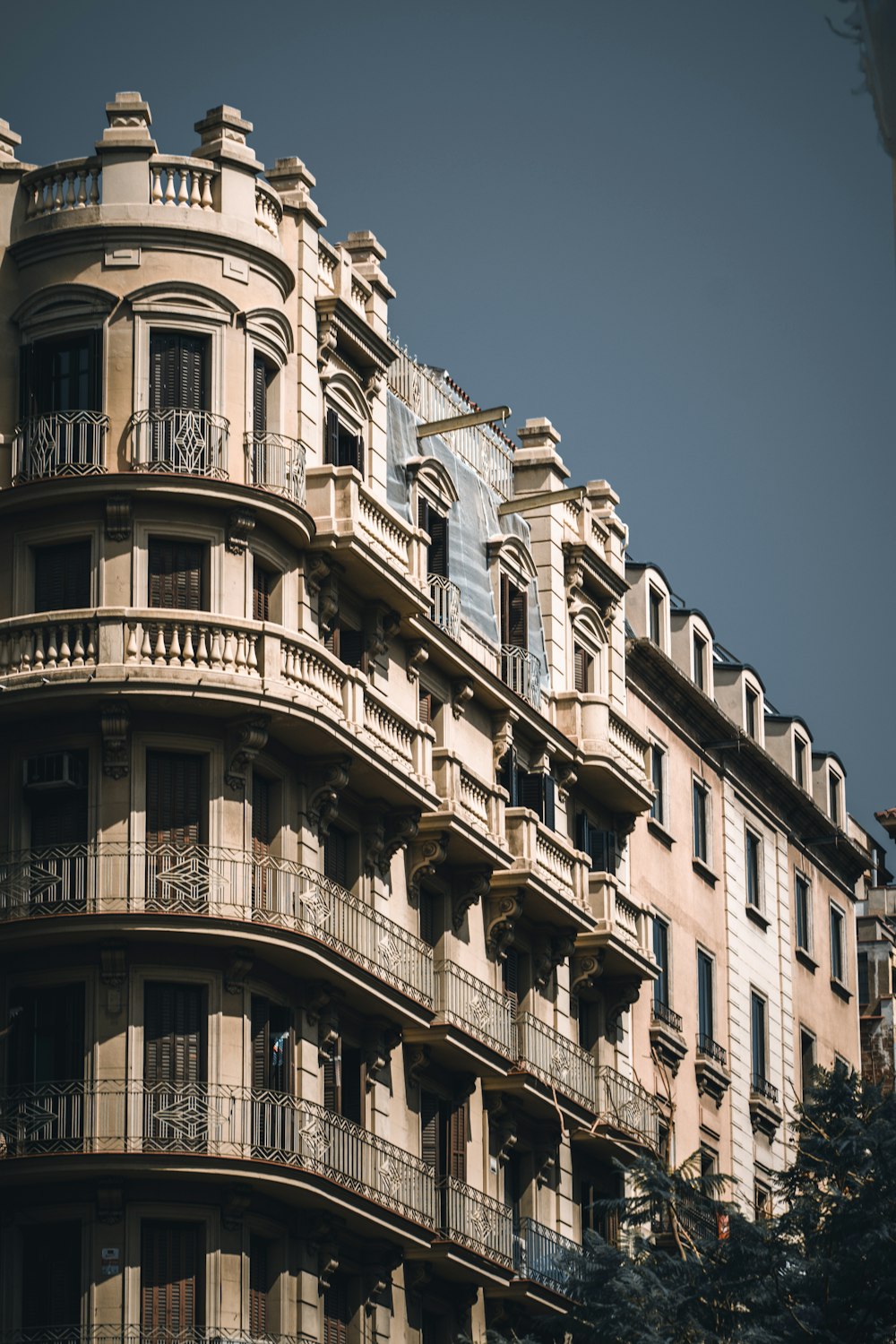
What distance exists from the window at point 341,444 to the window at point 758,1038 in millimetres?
22203

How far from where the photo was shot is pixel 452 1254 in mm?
35719

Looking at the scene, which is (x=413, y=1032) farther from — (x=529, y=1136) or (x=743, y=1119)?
(x=743, y=1119)

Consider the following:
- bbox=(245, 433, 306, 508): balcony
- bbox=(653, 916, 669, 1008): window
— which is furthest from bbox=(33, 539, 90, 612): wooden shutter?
bbox=(653, 916, 669, 1008): window

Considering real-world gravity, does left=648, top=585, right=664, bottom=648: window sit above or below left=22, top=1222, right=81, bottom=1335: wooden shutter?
above

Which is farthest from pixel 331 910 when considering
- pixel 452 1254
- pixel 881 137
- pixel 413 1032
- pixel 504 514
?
pixel 881 137

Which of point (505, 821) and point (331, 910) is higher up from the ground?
point (505, 821)

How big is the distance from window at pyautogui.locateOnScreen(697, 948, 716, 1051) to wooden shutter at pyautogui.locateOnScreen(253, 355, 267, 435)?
21.8 meters

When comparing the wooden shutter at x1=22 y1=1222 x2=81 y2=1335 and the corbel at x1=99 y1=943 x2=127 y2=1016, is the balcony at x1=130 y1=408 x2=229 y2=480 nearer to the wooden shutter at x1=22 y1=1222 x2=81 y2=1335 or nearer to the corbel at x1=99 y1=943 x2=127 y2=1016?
the corbel at x1=99 y1=943 x2=127 y2=1016

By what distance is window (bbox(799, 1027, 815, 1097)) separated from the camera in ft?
189

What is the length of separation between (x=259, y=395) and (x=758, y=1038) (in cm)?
2653

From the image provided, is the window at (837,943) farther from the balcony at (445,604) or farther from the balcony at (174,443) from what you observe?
the balcony at (174,443)

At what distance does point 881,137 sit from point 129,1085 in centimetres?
2662

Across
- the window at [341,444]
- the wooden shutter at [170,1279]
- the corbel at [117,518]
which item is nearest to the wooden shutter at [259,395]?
the window at [341,444]

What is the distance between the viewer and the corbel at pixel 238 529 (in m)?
33.3
